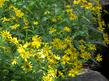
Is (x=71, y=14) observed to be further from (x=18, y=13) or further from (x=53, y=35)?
(x=18, y=13)

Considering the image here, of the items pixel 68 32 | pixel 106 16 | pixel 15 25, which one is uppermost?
pixel 15 25

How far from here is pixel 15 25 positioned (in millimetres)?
2613

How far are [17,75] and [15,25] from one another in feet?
1.65

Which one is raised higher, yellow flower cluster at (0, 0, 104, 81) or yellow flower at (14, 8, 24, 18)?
yellow flower at (14, 8, 24, 18)

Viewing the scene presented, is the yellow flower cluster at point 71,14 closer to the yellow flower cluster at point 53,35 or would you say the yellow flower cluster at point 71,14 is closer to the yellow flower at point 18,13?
the yellow flower cluster at point 53,35

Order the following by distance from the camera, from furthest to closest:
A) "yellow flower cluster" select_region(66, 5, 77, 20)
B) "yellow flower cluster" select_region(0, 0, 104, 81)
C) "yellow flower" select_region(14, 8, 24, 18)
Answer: "yellow flower cluster" select_region(66, 5, 77, 20) → "yellow flower" select_region(14, 8, 24, 18) → "yellow flower cluster" select_region(0, 0, 104, 81)

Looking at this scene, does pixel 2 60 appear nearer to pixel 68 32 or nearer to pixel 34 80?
pixel 34 80

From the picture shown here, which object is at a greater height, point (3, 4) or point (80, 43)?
point (3, 4)

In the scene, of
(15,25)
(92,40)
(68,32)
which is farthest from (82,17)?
(15,25)

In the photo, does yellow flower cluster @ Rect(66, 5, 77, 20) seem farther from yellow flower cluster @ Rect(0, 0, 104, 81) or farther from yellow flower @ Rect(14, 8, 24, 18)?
yellow flower @ Rect(14, 8, 24, 18)

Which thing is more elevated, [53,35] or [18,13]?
[18,13]

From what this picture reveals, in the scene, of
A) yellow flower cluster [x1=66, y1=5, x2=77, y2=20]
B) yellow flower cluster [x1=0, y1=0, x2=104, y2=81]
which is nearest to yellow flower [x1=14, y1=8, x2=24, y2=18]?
yellow flower cluster [x1=0, y1=0, x2=104, y2=81]

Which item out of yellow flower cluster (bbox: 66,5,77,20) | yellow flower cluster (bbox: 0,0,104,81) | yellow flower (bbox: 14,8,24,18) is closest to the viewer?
yellow flower cluster (bbox: 0,0,104,81)

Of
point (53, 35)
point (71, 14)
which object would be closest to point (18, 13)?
point (53, 35)
